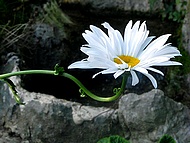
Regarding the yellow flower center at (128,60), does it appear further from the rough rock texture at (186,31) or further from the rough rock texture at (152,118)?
the rough rock texture at (186,31)

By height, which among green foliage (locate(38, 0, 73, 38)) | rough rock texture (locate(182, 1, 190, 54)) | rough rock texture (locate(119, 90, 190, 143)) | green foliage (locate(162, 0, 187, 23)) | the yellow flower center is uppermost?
green foliage (locate(38, 0, 73, 38))

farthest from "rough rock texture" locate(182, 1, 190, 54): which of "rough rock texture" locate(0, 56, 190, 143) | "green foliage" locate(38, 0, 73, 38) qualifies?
"rough rock texture" locate(0, 56, 190, 143)

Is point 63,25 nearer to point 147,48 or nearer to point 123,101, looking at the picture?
point 123,101

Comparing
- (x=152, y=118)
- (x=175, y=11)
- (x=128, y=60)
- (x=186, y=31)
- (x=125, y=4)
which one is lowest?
(x=152, y=118)

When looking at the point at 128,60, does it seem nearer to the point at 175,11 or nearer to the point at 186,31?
the point at 186,31

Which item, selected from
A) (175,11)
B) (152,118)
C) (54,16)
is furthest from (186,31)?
(152,118)

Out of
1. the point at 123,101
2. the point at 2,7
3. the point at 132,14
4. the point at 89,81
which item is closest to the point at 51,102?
the point at 123,101

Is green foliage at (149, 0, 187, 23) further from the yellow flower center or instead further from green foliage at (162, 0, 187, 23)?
the yellow flower center
